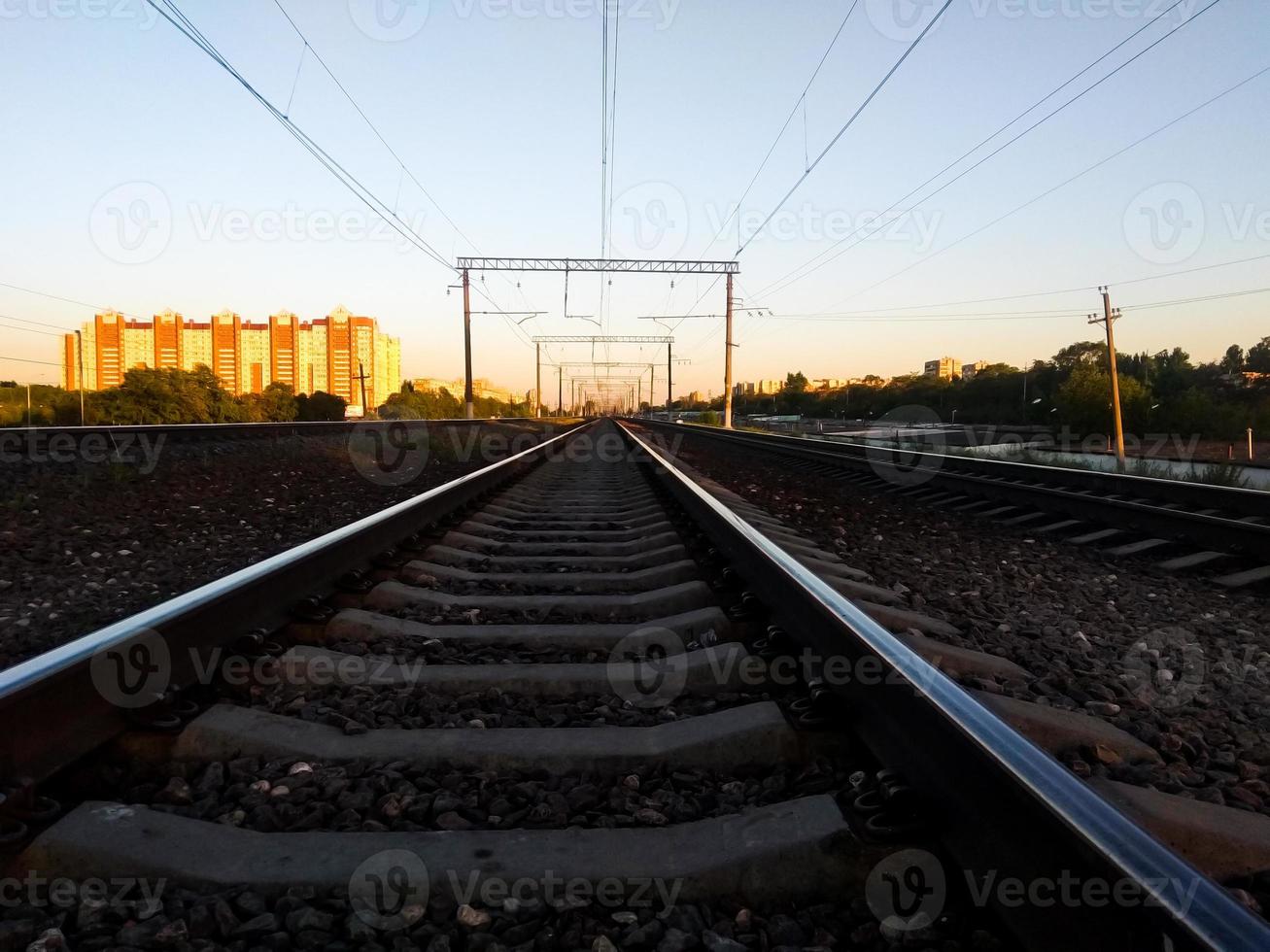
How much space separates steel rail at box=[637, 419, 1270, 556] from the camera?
4.76 m

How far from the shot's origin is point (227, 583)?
8.64ft

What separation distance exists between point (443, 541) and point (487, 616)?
1643 mm

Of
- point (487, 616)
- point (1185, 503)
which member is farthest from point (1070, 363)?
point (487, 616)

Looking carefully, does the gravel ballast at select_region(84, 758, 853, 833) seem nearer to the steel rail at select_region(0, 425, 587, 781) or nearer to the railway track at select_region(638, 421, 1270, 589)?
the steel rail at select_region(0, 425, 587, 781)

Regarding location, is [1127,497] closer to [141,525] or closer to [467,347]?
[141,525]

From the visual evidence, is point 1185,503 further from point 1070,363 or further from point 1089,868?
point 1070,363

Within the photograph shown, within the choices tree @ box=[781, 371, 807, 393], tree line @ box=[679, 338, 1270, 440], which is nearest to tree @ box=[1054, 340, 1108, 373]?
tree line @ box=[679, 338, 1270, 440]

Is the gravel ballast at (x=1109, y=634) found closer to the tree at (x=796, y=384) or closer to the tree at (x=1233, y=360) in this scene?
the tree at (x=1233, y=360)

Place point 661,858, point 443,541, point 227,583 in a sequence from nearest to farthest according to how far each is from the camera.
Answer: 1. point 661,858
2. point 227,583
3. point 443,541

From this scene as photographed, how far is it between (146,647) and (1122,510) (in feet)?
19.2

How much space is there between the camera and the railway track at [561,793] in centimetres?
123

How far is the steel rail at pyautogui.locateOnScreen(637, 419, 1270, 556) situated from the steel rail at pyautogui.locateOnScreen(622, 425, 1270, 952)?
12.8ft

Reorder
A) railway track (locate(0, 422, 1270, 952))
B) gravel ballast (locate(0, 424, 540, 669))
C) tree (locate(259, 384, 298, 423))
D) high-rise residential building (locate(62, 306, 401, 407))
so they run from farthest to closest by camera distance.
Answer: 1. high-rise residential building (locate(62, 306, 401, 407))
2. tree (locate(259, 384, 298, 423))
3. gravel ballast (locate(0, 424, 540, 669))
4. railway track (locate(0, 422, 1270, 952))

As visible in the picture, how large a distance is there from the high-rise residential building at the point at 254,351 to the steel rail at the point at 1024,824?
112384 mm
